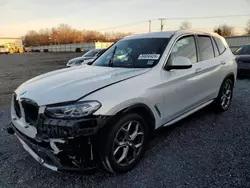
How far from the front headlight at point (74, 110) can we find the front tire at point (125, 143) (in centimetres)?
31

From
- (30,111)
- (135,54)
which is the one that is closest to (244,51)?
(135,54)

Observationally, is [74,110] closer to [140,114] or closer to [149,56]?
[140,114]

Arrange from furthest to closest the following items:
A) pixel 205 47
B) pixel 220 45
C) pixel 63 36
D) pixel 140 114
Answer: pixel 63 36
pixel 220 45
pixel 205 47
pixel 140 114

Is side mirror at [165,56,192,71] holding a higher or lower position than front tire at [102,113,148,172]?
higher

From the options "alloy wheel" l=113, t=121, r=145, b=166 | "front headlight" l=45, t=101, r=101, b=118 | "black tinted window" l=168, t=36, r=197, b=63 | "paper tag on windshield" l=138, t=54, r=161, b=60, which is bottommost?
"alloy wheel" l=113, t=121, r=145, b=166

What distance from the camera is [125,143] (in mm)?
2896

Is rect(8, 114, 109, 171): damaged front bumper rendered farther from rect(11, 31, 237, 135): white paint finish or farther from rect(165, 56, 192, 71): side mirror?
rect(165, 56, 192, 71): side mirror

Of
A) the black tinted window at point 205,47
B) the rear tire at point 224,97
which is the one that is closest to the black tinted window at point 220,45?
the black tinted window at point 205,47

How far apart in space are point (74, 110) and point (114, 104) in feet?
1.43

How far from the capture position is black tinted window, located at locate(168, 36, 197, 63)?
373 centimetres

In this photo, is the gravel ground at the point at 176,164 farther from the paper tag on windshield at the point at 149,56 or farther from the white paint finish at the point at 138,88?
the paper tag on windshield at the point at 149,56

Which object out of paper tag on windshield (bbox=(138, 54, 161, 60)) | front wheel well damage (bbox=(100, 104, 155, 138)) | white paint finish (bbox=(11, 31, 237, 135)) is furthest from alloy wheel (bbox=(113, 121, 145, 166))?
paper tag on windshield (bbox=(138, 54, 161, 60))

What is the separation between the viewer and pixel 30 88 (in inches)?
119

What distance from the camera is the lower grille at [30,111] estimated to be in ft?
8.79
